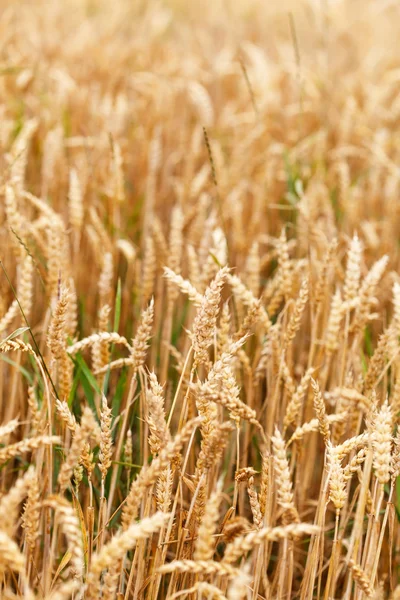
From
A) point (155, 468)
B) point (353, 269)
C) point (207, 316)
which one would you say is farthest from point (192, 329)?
point (155, 468)

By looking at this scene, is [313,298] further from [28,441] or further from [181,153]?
[181,153]

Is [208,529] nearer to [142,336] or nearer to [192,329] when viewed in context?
[142,336]

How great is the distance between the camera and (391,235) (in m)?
1.86

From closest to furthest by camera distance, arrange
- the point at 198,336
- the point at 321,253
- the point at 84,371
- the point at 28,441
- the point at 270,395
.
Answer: the point at 28,441
the point at 198,336
the point at 84,371
the point at 270,395
the point at 321,253

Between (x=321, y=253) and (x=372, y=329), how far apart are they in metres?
0.24

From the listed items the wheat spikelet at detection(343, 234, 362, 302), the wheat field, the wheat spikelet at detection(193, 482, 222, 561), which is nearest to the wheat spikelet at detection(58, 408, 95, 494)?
the wheat field

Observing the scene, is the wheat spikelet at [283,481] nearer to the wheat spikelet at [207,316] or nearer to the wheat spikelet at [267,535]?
the wheat spikelet at [267,535]

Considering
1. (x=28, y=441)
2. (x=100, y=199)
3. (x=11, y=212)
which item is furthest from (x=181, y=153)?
(x=28, y=441)

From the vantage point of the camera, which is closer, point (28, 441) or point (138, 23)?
point (28, 441)

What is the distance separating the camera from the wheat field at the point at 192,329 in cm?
76

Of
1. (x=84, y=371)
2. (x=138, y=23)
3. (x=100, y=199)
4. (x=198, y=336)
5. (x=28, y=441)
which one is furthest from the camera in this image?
(x=138, y=23)

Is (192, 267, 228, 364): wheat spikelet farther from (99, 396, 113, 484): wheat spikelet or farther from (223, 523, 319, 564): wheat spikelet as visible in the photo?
(223, 523, 319, 564): wheat spikelet

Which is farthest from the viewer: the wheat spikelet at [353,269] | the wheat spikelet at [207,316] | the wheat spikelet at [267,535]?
the wheat spikelet at [353,269]

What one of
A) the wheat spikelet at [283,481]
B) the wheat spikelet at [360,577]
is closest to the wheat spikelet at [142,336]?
the wheat spikelet at [283,481]
